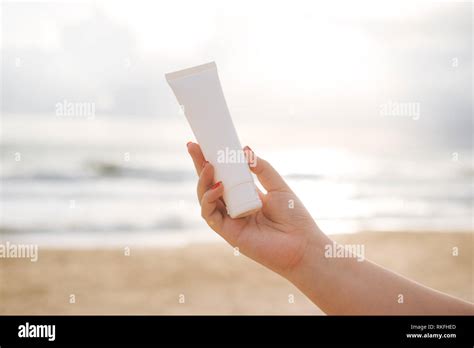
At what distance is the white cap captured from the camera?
1.25 metres

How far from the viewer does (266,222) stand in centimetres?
135

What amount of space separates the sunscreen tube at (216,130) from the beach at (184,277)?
7.39 ft

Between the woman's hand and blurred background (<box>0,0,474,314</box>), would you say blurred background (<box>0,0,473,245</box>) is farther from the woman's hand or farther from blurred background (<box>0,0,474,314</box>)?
the woman's hand

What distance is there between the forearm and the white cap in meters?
0.17

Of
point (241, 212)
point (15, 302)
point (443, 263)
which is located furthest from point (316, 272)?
point (443, 263)

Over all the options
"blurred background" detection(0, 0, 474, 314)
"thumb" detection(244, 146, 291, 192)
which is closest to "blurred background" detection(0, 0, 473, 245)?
"blurred background" detection(0, 0, 474, 314)

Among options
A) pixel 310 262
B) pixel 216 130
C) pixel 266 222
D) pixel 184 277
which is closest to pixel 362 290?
pixel 310 262

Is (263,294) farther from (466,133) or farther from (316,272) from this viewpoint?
(466,133)

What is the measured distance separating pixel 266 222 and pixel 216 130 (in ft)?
0.91

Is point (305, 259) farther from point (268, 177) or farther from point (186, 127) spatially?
point (186, 127)

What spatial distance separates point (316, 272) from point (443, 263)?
3627mm

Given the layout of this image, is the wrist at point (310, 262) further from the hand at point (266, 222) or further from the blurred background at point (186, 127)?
Answer: the blurred background at point (186, 127)

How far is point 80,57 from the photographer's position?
25.0 ft
